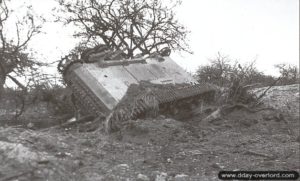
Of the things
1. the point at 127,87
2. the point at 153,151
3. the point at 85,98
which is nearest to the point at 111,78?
the point at 127,87

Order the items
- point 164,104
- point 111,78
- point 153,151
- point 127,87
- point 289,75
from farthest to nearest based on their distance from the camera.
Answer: point 289,75
point 111,78
point 127,87
point 164,104
point 153,151

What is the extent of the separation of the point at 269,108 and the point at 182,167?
4591mm

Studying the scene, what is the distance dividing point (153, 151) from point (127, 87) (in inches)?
111

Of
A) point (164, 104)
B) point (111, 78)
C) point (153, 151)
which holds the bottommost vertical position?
point (153, 151)

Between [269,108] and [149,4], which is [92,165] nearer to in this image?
[269,108]

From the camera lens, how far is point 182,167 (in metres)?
6.23

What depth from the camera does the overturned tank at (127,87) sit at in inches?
358

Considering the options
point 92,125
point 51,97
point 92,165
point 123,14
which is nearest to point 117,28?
point 123,14

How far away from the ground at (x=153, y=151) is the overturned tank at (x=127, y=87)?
1.59ft

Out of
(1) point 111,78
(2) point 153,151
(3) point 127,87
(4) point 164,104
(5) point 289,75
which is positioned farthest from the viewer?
(5) point 289,75

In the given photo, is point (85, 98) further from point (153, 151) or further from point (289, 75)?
point (289, 75)

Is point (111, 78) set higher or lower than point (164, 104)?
higher

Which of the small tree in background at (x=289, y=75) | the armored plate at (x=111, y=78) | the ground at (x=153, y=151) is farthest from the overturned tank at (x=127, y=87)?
the small tree in background at (x=289, y=75)

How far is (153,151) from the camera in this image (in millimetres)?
7113
